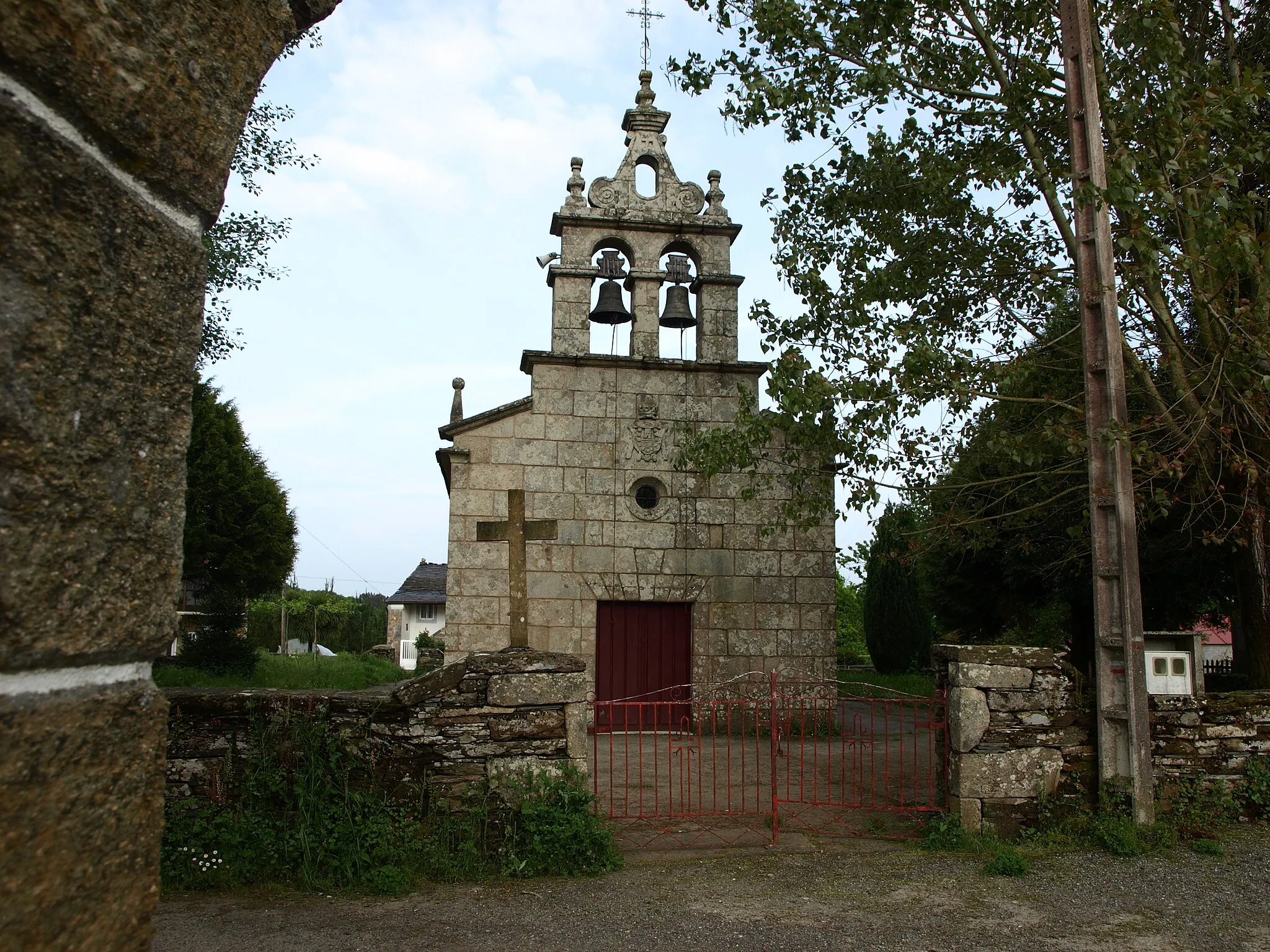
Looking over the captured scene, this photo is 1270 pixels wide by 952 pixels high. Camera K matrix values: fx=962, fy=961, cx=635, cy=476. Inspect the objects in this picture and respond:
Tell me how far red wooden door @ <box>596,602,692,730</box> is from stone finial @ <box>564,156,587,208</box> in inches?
207

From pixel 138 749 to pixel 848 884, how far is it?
19.8ft

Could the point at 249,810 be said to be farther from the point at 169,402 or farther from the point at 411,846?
the point at 169,402

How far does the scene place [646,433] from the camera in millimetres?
12617

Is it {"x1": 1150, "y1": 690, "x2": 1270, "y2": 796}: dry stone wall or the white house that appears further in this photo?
the white house

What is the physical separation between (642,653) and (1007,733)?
5.94m

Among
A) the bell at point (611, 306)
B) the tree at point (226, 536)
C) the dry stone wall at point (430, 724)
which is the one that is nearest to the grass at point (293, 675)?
the tree at point (226, 536)

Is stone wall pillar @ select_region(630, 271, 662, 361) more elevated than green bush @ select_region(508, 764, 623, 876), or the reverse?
stone wall pillar @ select_region(630, 271, 662, 361)

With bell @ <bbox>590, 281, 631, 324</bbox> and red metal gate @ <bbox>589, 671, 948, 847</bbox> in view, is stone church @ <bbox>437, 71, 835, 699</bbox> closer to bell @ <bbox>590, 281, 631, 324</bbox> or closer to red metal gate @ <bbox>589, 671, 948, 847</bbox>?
bell @ <bbox>590, 281, 631, 324</bbox>

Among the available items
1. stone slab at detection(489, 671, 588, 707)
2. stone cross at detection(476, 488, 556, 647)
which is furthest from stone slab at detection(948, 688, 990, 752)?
stone cross at detection(476, 488, 556, 647)

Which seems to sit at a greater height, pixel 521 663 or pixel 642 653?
pixel 521 663

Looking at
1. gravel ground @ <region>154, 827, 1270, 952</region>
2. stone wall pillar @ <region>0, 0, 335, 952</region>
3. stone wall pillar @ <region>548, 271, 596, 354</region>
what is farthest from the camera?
stone wall pillar @ <region>548, 271, 596, 354</region>

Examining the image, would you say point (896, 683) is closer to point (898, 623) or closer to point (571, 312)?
point (898, 623)

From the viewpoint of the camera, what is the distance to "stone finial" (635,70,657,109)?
13.5 m

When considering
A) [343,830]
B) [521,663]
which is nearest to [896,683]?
[521,663]
